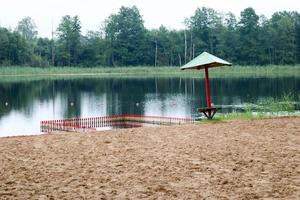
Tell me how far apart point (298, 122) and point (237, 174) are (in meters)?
7.83

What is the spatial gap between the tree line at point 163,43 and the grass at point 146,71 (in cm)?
544

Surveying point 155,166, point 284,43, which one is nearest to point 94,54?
point 284,43

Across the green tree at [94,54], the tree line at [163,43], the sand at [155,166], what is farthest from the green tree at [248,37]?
the sand at [155,166]

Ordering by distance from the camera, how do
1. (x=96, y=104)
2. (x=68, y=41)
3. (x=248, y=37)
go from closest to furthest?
(x=96, y=104)
(x=248, y=37)
(x=68, y=41)

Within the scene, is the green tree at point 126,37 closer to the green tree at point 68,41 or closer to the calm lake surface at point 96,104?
the green tree at point 68,41

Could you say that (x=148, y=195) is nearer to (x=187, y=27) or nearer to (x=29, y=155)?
(x=29, y=155)

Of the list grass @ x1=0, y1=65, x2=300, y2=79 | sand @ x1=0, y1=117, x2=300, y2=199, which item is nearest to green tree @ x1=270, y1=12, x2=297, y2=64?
grass @ x1=0, y1=65, x2=300, y2=79

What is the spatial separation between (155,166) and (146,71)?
7675 cm

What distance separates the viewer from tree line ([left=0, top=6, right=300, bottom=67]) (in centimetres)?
8538

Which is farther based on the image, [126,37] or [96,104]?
[126,37]

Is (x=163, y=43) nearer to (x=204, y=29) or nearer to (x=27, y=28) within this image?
(x=204, y=29)

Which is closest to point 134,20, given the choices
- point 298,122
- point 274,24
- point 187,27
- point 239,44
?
point 187,27

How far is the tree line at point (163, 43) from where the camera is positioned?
85375 millimetres

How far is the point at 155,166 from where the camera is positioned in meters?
7.95
